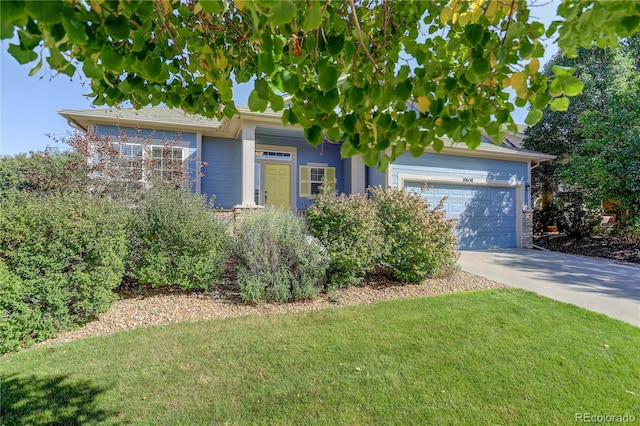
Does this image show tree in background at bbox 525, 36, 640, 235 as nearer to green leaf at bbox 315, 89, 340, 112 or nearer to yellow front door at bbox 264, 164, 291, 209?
yellow front door at bbox 264, 164, 291, 209

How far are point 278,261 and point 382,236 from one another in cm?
208

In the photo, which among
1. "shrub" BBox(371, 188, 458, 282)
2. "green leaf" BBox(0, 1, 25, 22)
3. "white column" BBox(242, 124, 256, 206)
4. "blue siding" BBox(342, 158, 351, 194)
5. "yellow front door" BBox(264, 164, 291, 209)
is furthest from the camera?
"blue siding" BBox(342, 158, 351, 194)

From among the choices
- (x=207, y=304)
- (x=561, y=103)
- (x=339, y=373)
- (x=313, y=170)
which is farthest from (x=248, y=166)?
(x=561, y=103)

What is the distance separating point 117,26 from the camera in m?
1.09

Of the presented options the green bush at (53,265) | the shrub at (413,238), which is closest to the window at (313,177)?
the shrub at (413,238)

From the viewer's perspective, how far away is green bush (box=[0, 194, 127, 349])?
3.66m

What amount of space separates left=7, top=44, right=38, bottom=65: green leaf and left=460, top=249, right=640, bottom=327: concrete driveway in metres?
6.54

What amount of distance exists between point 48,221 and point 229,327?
277cm

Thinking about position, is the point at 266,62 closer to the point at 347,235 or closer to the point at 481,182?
the point at 347,235

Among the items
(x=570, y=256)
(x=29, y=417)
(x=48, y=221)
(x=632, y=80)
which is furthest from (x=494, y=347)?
(x=632, y=80)

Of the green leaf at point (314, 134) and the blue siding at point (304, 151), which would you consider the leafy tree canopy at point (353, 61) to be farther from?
the blue siding at point (304, 151)

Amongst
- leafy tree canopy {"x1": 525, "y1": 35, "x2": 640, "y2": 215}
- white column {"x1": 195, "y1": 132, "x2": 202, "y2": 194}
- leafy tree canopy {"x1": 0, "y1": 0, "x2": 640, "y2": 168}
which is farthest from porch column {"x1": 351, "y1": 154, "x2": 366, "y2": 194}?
leafy tree canopy {"x1": 0, "y1": 0, "x2": 640, "y2": 168}

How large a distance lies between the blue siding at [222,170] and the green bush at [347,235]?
5033 mm

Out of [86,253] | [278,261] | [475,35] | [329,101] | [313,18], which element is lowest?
[278,261]
